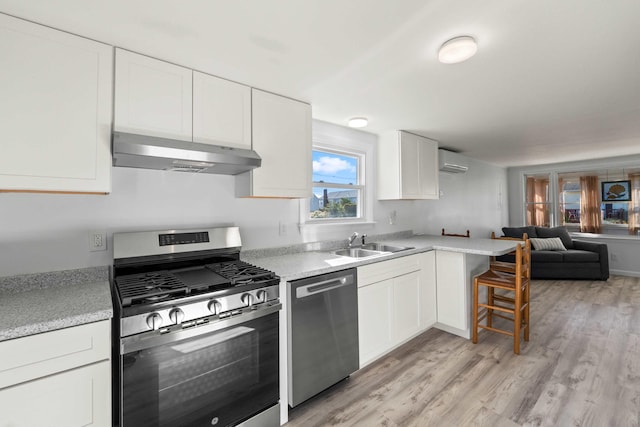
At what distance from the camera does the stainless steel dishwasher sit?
1868 millimetres

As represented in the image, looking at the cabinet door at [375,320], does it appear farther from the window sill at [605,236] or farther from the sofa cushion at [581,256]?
the window sill at [605,236]

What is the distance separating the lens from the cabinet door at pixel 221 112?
1855mm

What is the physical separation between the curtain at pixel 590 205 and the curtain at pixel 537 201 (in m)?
0.57

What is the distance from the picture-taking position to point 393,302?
8.43 feet

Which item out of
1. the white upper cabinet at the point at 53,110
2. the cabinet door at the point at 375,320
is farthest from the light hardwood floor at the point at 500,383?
the white upper cabinet at the point at 53,110

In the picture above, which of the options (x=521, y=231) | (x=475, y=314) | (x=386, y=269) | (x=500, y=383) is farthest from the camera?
(x=521, y=231)

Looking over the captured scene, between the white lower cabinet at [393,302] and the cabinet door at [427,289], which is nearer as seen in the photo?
the white lower cabinet at [393,302]

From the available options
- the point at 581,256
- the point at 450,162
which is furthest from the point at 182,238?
the point at 581,256

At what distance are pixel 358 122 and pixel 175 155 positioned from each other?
187 centimetres

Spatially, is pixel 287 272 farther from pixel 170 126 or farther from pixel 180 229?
pixel 170 126

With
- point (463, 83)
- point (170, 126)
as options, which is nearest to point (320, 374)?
point (170, 126)

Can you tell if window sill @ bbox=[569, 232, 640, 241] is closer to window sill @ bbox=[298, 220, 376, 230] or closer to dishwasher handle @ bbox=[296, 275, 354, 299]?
window sill @ bbox=[298, 220, 376, 230]

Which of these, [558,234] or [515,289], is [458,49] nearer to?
[515,289]

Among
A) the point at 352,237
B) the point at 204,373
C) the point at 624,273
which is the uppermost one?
the point at 352,237
